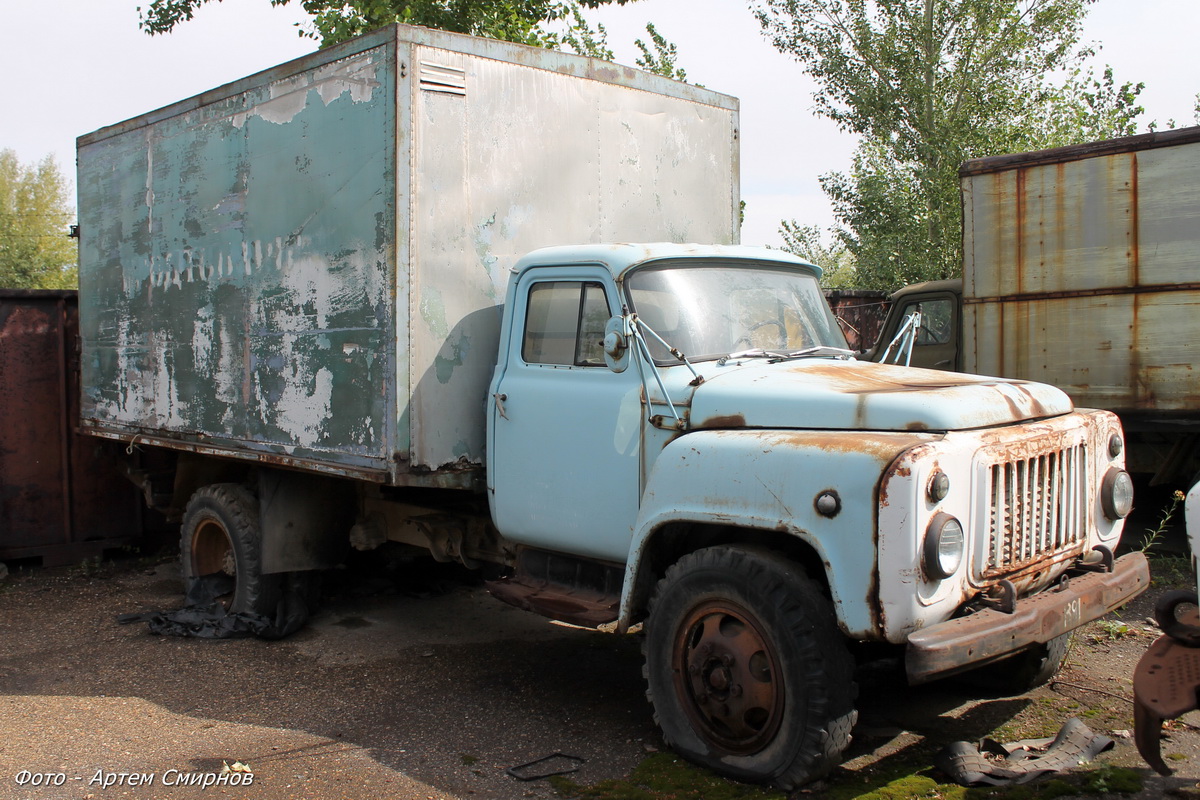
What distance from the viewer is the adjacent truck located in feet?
12.2

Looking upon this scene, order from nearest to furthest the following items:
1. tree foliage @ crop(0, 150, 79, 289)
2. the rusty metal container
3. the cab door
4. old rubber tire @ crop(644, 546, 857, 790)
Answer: old rubber tire @ crop(644, 546, 857, 790) → the cab door → the rusty metal container → tree foliage @ crop(0, 150, 79, 289)

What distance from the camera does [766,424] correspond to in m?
4.07

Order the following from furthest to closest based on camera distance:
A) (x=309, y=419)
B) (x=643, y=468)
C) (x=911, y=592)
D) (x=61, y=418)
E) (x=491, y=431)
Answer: (x=61, y=418), (x=309, y=419), (x=491, y=431), (x=643, y=468), (x=911, y=592)

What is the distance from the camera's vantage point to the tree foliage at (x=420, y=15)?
1452 cm

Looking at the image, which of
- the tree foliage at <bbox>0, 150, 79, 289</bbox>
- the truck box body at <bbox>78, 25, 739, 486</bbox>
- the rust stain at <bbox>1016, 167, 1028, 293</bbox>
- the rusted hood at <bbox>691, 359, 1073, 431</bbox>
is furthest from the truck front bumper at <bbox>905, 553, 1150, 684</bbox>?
the tree foliage at <bbox>0, 150, 79, 289</bbox>

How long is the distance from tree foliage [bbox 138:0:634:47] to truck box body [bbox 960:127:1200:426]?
28.8ft

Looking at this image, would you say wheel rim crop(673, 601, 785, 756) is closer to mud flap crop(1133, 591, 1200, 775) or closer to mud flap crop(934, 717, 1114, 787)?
mud flap crop(934, 717, 1114, 787)

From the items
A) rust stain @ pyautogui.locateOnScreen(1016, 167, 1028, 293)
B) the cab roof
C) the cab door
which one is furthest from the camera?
rust stain @ pyautogui.locateOnScreen(1016, 167, 1028, 293)

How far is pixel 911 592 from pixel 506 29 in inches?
529

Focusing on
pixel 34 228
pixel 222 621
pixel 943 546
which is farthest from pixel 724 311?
pixel 34 228

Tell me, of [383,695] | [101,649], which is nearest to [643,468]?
[383,695]

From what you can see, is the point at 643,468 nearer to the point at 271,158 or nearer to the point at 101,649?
the point at 271,158

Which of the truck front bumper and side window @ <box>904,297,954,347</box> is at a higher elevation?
side window @ <box>904,297,954,347</box>

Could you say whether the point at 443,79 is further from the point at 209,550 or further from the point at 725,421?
the point at 209,550
